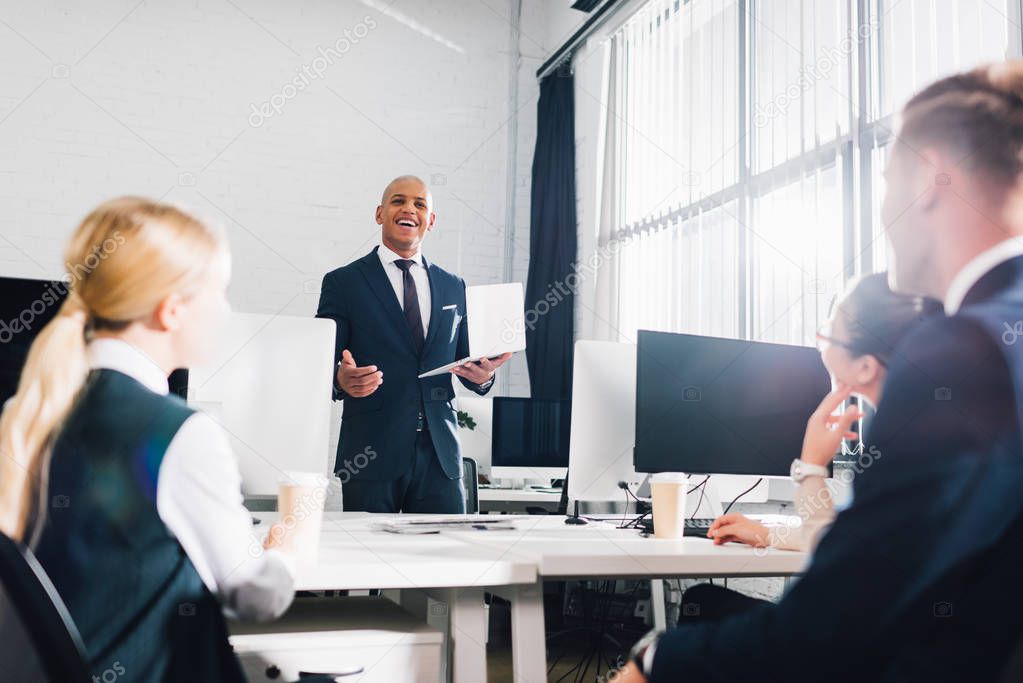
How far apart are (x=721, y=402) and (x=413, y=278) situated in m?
1.13

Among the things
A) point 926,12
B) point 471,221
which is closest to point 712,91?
point 926,12

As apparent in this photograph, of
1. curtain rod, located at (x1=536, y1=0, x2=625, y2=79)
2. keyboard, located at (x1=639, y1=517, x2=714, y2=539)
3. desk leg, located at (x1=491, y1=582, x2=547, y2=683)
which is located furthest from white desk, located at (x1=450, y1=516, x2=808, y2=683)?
curtain rod, located at (x1=536, y1=0, x2=625, y2=79)

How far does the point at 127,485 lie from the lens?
0.91 meters

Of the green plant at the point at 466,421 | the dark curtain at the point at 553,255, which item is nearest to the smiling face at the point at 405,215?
the green plant at the point at 466,421

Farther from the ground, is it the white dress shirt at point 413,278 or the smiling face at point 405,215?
the smiling face at point 405,215

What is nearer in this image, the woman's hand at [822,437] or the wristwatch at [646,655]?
the wristwatch at [646,655]

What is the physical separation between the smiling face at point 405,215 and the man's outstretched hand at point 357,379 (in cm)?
60

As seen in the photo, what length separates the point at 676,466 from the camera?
196 cm

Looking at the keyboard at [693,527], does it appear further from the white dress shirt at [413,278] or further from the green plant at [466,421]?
the green plant at [466,421]

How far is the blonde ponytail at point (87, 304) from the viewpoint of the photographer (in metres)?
0.94

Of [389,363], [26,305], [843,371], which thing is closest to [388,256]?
[389,363]

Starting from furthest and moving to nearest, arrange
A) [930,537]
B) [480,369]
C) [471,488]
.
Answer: [471,488] → [480,369] → [930,537]

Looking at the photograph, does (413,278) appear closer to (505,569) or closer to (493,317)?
(493,317)

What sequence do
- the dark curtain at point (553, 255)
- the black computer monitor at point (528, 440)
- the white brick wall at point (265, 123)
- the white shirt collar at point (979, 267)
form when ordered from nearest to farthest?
the white shirt collar at point (979, 267) → the black computer monitor at point (528, 440) → the white brick wall at point (265, 123) → the dark curtain at point (553, 255)
